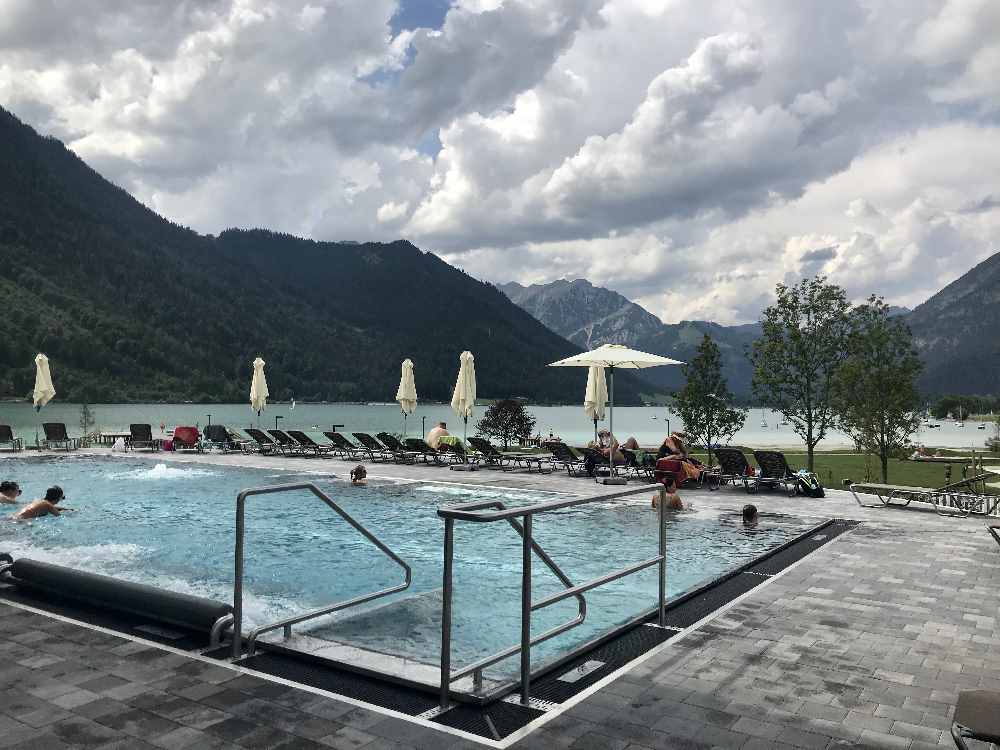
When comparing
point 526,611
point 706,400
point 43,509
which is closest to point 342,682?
point 526,611

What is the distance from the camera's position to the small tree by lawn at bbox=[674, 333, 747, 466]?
20812 mm

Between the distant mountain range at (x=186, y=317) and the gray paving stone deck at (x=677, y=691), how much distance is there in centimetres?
9268

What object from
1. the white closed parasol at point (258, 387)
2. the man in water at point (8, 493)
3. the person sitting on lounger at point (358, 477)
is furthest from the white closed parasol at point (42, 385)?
the person sitting on lounger at point (358, 477)

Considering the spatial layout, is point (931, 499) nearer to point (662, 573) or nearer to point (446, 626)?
point (662, 573)

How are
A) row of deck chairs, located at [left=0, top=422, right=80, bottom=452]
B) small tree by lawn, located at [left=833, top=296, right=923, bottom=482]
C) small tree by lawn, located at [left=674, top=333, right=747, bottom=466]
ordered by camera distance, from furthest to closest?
row of deck chairs, located at [left=0, top=422, right=80, bottom=452] → small tree by lawn, located at [left=674, top=333, right=747, bottom=466] → small tree by lawn, located at [left=833, top=296, right=923, bottom=482]

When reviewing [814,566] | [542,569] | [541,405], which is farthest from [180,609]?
[541,405]

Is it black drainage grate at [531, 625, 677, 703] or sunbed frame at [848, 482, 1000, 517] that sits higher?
sunbed frame at [848, 482, 1000, 517]

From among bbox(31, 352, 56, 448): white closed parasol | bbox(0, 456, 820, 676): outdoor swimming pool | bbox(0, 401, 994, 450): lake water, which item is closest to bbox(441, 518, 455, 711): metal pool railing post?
bbox(0, 456, 820, 676): outdoor swimming pool

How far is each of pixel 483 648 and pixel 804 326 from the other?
15.9 m

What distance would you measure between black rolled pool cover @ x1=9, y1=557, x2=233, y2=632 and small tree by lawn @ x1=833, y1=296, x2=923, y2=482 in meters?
16.5

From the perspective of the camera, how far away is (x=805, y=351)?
18594 mm

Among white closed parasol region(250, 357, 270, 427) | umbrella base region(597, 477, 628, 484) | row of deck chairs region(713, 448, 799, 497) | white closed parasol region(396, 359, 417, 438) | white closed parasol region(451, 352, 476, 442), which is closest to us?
row of deck chairs region(713, 448, 799, 497)

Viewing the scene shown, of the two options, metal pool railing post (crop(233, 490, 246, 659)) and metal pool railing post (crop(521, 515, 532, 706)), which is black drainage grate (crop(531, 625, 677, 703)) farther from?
metal pool railing post (crop(233, 490, 246, 659))

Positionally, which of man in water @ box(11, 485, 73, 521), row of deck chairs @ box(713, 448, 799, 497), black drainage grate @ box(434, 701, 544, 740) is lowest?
black drainage grate @ box(434, 701, 544, 740)
